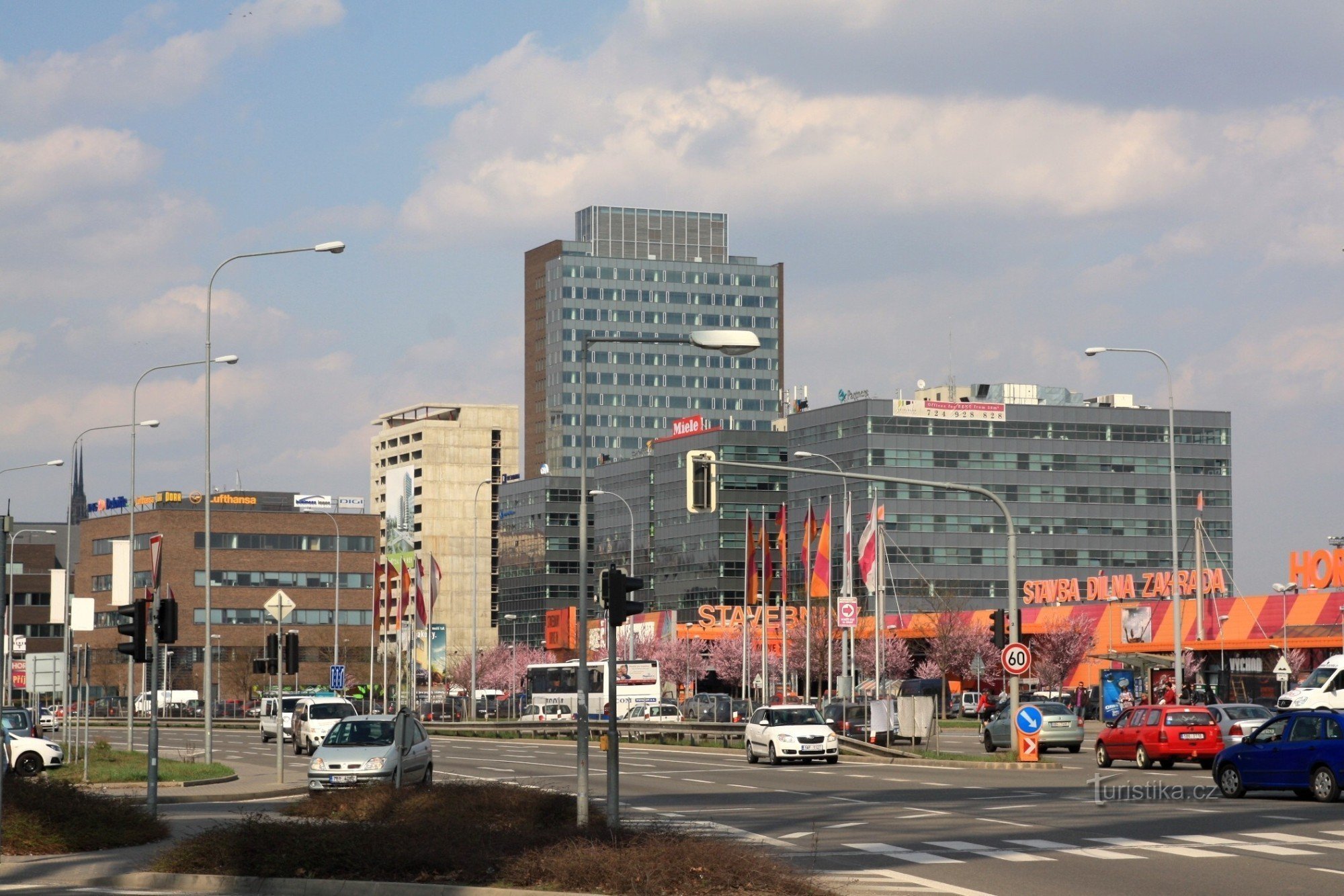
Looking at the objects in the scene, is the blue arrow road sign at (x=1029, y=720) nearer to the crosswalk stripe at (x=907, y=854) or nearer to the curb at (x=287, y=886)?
the crosswalk stripe at (x=907, y=854)

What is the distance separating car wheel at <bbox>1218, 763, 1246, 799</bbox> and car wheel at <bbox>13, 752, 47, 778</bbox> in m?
25.3

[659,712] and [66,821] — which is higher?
[66,821]

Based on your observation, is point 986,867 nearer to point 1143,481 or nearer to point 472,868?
point 472,868

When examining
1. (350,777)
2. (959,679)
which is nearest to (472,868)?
(350,777)

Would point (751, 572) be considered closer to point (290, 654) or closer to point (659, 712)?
point (659, 712)

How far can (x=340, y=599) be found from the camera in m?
155

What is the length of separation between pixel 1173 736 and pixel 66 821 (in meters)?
26.4

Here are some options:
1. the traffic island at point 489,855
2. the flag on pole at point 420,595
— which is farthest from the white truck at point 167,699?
the traffic island at point 489,855

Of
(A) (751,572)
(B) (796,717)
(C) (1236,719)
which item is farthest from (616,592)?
(A) (751,572)

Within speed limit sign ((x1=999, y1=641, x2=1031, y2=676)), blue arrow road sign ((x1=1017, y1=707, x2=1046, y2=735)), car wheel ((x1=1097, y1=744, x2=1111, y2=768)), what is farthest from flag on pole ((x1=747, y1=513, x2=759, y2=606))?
speed limit sign ((x1=999, y1=641, x2=1031, y2=676))

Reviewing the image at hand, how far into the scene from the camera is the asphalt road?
18.0 metres

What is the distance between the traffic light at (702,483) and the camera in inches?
1335

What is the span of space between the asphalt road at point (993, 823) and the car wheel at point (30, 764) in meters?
5.82

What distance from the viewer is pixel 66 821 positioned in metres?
21.4
